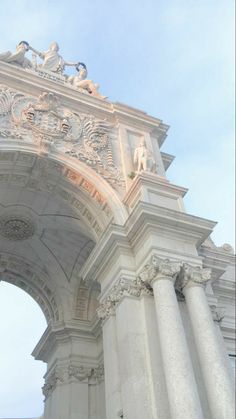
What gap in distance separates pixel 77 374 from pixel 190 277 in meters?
7.02

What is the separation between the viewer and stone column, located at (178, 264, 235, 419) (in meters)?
9.78

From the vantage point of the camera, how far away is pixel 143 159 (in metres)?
15.0

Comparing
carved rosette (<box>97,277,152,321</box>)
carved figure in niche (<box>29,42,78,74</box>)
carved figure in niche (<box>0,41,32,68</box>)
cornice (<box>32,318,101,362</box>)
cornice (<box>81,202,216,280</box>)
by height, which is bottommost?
carved rosette (<box>97,277,152,321</box>)

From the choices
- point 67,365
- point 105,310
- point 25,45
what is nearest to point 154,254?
point 105,310

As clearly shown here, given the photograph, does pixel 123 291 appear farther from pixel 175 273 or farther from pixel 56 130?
pixel 56 130

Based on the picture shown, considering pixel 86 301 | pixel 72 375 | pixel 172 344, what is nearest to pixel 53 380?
pixel 72 375

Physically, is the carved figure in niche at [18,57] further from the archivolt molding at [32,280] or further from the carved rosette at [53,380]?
the carved rosette at [53,380]

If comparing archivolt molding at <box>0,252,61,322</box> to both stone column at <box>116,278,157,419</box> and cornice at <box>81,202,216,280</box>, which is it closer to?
cornice at <box>81,202,216,280</box>

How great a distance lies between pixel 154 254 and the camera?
11.7m

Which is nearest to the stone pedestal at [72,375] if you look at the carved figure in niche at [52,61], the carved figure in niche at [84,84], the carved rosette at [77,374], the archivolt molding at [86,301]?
the carved rosette at [77,374]

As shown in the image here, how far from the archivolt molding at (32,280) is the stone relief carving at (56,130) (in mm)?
5741

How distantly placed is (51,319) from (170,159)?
807 cm

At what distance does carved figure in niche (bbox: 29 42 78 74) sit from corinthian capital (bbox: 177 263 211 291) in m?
10.8

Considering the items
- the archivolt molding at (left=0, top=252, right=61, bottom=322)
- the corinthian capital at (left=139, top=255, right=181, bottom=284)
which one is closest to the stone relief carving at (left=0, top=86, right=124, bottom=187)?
the corinthian capital at (left=139, top=255, right=181, bottom=284)
